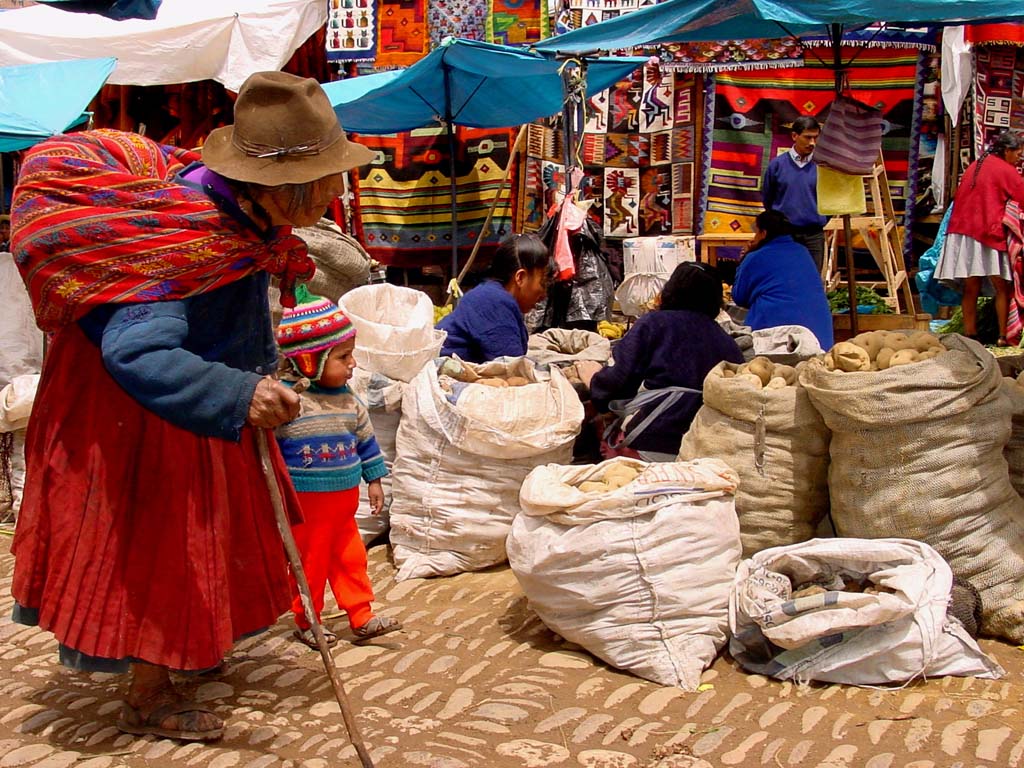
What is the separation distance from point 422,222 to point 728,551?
23.1ft

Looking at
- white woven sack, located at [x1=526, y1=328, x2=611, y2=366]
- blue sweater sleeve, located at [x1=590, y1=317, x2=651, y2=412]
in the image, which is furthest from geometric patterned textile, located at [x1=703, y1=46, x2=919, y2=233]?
blue sweater sleeve, located at [x1=590, y1=317, x2=651, y2=412]

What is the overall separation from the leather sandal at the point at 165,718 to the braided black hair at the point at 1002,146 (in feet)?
25.2

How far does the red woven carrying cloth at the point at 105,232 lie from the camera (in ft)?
8.43

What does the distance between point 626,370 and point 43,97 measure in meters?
4.37

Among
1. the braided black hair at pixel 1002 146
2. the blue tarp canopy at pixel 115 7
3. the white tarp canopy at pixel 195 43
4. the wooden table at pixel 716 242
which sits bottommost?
the wooden table at pixel 716 242

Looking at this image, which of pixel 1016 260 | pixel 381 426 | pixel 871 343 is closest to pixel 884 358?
pixel 871 343

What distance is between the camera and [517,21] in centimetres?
922

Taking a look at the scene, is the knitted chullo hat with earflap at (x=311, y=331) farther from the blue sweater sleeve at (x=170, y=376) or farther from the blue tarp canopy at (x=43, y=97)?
the blue tarp canopy at (x=43, y=97)

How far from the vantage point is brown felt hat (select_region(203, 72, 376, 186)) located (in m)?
2.66

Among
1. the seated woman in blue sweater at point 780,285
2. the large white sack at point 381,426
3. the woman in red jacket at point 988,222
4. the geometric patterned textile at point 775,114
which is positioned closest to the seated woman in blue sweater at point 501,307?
the large white sack at point 381,426

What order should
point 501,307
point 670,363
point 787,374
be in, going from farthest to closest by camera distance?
1. point 501,307
2. point 670,363
3. point 787,374

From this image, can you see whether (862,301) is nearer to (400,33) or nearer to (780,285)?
(780,285)

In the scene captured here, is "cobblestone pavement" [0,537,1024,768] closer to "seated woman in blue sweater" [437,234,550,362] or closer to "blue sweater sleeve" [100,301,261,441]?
"blue sweater sleeve" [100,301,261,441]

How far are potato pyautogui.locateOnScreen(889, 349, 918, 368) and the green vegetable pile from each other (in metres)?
5.36
